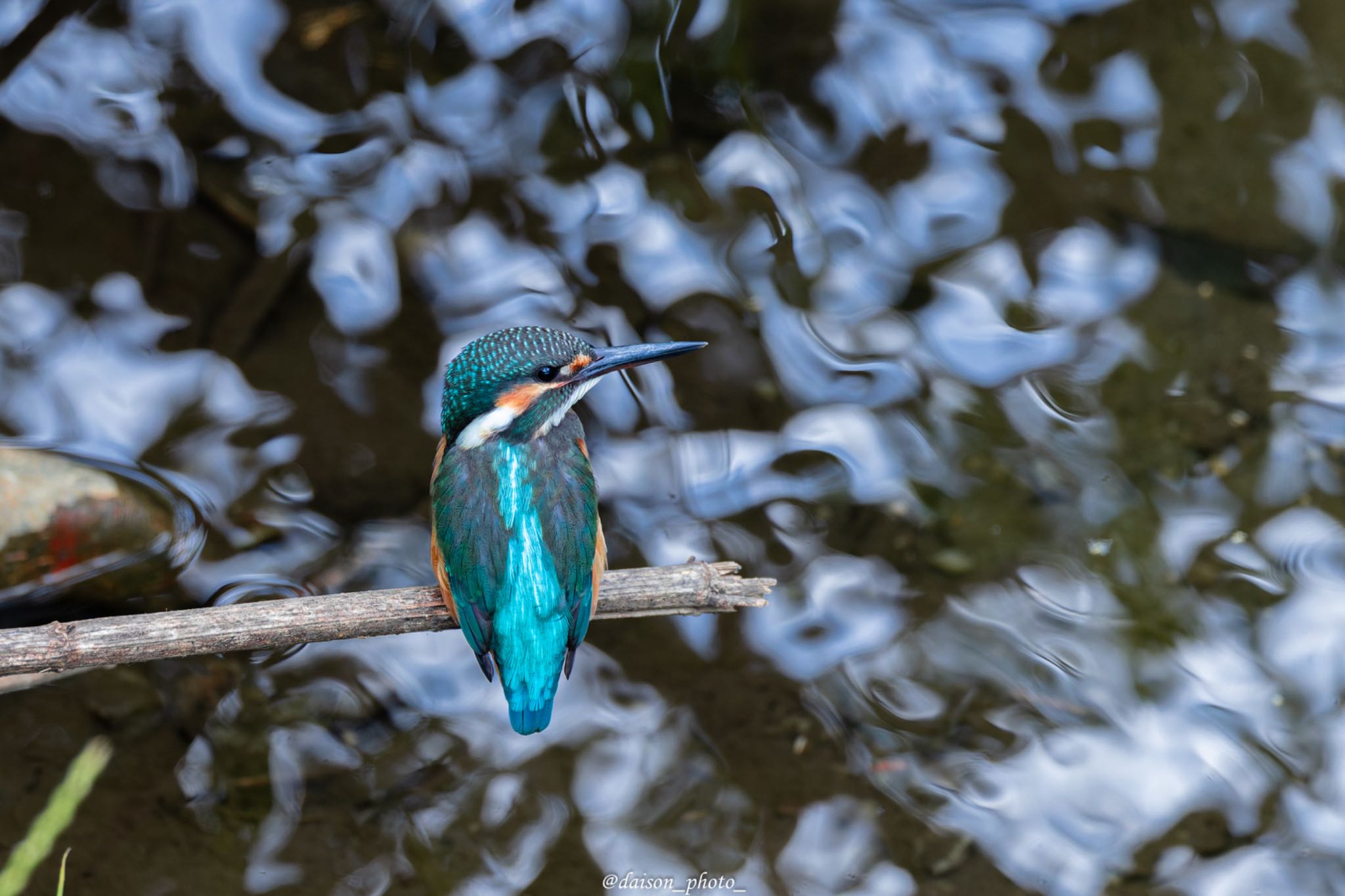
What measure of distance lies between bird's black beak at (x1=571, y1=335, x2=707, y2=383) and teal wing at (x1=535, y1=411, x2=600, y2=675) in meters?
0.20

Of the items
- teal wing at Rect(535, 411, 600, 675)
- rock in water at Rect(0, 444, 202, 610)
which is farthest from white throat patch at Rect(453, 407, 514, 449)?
rock in water at Rect(0, 444, 202, 610)

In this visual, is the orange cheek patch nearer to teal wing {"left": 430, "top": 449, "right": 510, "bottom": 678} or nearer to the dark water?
teal wing {"left": 430, "top": 449, "right": 510, "bottom": 678}

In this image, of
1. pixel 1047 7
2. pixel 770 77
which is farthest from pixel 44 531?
pixel 1047 7

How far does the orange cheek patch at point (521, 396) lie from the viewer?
2.97 m

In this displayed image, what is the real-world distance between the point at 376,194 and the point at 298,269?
0.48 m

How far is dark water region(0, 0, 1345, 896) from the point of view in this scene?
3.61 metres

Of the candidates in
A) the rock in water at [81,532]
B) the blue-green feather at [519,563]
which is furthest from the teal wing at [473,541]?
the rock in water at [81,532]

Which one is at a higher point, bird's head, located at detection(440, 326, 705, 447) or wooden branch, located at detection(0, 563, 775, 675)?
bird's head, located at detection(440, 326, 705, 447)

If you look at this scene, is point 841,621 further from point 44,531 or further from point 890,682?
point 44,531

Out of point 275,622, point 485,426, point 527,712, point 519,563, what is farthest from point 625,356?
point 275,622

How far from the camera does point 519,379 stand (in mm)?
2951

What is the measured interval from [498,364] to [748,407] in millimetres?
1623

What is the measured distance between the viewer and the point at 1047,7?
511cm

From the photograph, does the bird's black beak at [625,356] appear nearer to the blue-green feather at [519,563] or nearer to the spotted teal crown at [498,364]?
the spotted teal crown at [498,364]
